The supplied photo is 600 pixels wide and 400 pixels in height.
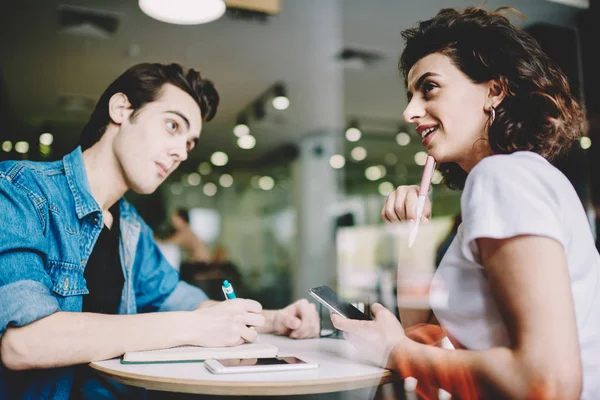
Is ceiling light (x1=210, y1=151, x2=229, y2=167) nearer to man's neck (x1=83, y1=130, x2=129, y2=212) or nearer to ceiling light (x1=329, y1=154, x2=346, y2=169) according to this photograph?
man's neck (x1=83, y1=130, x2=129, y2=212)

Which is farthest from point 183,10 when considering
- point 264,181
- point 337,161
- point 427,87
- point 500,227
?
point 337,161

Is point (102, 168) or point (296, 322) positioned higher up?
point (102, 168)

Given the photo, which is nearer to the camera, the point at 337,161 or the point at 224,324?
the point at 224,324

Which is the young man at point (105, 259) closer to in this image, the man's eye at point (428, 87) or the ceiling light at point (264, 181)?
the man's eye at point (428, 87)

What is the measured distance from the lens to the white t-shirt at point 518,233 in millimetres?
757

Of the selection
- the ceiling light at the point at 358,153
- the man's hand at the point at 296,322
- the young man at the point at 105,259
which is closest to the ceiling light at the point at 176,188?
the young man at the point at 105,259

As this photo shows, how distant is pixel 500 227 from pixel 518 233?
0.09 feet

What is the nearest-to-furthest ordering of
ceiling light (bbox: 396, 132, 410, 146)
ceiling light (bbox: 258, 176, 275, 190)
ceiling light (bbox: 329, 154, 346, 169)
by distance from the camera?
ceiling light (bbox: 396, 132, 410, 146) < ceiling light (bbox: 258, 176, 275, 190) < ceiling light (bbox: 329, 154, 346, 169)

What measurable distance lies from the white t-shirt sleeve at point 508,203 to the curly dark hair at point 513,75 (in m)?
0.12

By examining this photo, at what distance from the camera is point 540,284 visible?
27.9 inches

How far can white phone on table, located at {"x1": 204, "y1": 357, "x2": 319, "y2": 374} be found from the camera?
0.90 meters

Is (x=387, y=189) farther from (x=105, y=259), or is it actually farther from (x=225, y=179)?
(x=225, y=179)

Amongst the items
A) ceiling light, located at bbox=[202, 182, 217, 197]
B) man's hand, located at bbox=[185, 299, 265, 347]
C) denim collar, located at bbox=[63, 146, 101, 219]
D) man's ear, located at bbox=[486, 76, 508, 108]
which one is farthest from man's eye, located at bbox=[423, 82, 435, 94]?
ceiling light, located at bbox=[202, 182, 217, 197]

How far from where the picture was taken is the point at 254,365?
937 millimetres
